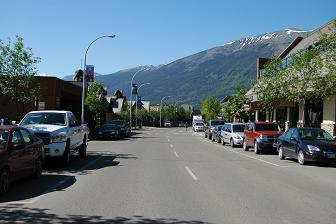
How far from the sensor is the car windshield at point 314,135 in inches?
814

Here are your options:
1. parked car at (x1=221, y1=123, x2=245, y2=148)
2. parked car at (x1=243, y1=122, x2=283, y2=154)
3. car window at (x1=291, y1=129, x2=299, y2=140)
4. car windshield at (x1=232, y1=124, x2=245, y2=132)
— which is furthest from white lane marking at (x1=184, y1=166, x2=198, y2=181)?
car windshield at (x1=232, y1=124, x2=245, y2=132)

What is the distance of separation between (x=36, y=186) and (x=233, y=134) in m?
22.8

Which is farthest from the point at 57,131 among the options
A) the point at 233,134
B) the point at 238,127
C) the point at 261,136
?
the point at 238,127

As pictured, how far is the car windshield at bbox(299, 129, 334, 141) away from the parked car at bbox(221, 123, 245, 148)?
11510 mm

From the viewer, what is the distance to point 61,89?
144 ft

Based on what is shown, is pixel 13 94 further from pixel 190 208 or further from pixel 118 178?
pixel 190 208

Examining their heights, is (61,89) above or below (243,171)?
above

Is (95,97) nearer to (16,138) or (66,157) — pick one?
(66,157)

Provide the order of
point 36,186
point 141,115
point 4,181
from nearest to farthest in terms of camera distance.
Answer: point 4,181, point 36,186, point 141,115

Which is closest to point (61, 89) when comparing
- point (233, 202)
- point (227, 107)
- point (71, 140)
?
point (227, 107)

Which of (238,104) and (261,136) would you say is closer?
(261,136)

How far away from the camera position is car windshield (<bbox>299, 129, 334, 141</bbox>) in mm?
20672

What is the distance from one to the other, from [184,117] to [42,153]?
15982 cm

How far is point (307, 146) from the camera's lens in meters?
19.4
